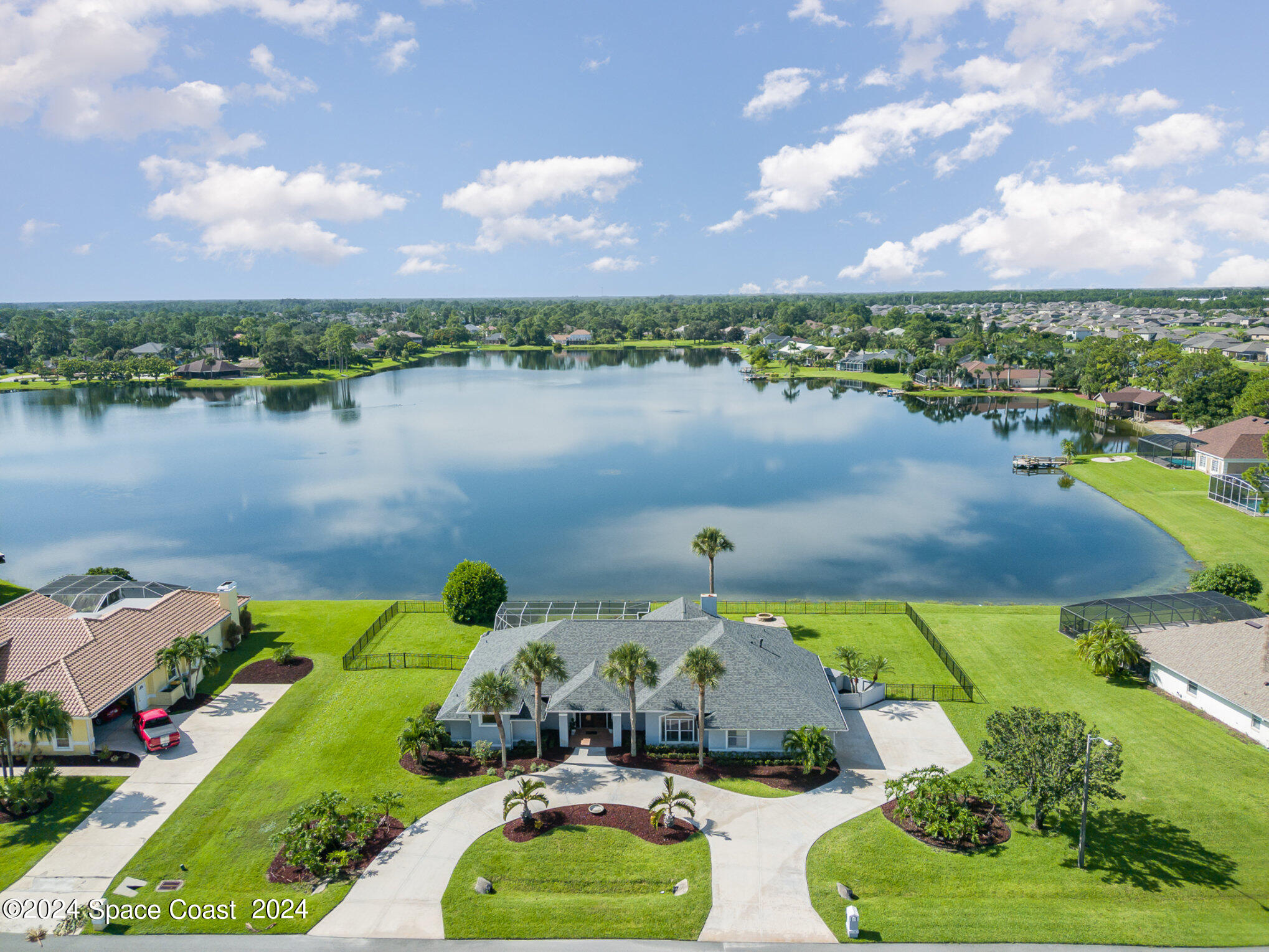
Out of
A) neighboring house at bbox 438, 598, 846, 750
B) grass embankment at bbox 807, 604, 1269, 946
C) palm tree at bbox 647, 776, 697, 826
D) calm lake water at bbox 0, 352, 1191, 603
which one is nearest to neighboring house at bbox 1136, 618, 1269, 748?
grass embankment at bbox 807, 604, 1269, 946

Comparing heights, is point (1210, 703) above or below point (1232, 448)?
below

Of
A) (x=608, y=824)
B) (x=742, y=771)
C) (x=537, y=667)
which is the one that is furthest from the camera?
(x=742, y=771)

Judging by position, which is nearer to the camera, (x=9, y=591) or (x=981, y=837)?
(x=981, y=837)

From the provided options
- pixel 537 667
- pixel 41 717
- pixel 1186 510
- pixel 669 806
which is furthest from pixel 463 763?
pixel 1186 510

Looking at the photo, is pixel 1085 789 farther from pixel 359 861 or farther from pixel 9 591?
pixel 9 591

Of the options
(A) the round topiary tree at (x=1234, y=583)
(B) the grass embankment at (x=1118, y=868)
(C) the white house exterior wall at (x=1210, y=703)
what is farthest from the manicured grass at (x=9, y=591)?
(A) the round topiary tree at (x=1234, y=583)

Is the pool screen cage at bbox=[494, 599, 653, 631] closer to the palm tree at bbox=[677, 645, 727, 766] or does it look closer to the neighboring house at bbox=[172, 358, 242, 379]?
the palm tree at bbox=[677, 645, 727, 766]

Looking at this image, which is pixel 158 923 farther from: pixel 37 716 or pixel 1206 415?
pixel 1206 415
